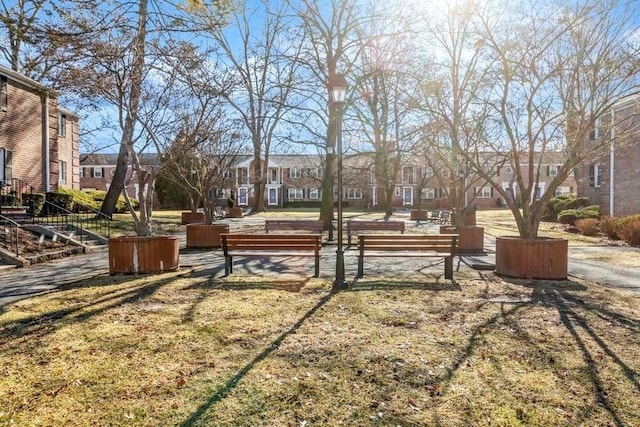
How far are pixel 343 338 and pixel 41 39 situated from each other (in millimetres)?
5271

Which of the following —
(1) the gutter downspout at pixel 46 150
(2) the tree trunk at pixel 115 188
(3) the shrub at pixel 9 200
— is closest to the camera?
(3) the shrub at pixel 9 200

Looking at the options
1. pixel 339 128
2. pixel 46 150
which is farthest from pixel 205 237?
pixel 46 150

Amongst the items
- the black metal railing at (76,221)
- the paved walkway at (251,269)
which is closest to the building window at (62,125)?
the black metal railing at (76,221)

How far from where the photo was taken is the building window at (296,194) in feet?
213

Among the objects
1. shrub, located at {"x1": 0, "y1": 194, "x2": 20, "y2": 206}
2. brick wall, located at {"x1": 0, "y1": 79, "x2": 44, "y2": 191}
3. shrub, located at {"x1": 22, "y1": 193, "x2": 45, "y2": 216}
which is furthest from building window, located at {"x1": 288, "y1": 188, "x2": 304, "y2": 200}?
shrub, located at {"x1": 0, "y1": 194, "x2": 20, "y2": 206}

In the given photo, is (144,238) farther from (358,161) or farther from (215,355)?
(358,161)

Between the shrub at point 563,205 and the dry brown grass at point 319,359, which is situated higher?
the shrub at point 563,205

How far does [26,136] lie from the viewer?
2123cm

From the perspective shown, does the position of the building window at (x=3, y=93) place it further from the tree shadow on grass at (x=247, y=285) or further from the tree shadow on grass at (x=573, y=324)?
the tree shadow on grass at (x=573, y=324)

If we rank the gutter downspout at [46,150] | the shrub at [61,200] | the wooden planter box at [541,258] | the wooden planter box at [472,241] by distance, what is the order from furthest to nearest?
the gutter downspout at [46,150] → the shrub at [61,200] → the wooden planter box at [472,241] → the wooden planter box at [541,258]

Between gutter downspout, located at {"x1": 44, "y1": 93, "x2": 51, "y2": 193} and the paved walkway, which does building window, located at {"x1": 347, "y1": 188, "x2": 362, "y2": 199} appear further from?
the paved walkway

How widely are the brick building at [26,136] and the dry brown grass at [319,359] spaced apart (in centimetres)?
1650

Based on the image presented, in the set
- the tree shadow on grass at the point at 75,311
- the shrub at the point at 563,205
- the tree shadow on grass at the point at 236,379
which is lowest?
the tree shadow on grass at the point at 236,379

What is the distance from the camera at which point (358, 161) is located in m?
53.4
